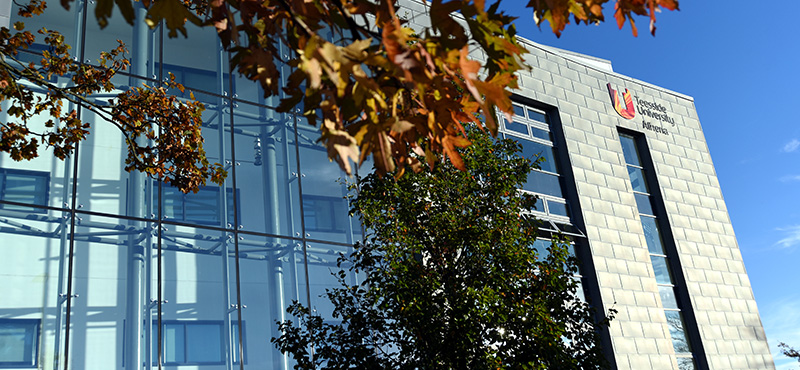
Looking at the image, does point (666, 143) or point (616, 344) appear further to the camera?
point (666, 143)

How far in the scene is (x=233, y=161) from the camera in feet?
37.5

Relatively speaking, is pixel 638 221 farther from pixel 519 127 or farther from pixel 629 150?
pixel 519 127

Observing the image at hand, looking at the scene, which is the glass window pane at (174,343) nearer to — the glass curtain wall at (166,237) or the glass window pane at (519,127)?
the glass curtain wall at (166,237)

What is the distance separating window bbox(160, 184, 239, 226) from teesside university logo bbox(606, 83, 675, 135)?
11.0 m

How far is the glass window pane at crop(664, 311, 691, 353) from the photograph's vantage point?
15.9 m

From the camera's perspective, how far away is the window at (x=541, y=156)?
15.3 meters

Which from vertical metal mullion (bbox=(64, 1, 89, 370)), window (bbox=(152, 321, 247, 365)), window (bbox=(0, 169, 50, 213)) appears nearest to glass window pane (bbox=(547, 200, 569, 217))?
window (bbox=(152, 321, 247, 365))

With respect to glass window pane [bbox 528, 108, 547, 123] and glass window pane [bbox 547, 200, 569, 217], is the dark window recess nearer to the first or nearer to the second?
glass window pane [bbox 547, 200, 569, 217]

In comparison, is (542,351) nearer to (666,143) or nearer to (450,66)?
(450,66)

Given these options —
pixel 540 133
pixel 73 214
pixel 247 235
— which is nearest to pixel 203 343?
pixel 247 235

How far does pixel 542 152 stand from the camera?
51.8 ft

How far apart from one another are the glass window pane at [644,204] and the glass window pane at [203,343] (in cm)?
1120

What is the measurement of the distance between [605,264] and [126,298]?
9.66 m

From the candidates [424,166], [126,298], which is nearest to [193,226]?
[126,298]
